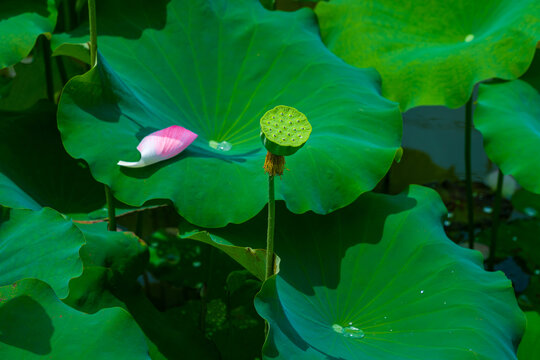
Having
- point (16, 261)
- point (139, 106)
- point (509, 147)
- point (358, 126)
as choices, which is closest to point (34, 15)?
point (139, 106)

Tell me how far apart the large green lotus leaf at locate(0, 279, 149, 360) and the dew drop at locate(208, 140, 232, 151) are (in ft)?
1.74

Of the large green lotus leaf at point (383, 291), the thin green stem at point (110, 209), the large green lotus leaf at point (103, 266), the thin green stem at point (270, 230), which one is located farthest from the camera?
the thin green stem at point (110, 209)

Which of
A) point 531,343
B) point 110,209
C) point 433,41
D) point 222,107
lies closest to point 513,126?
point 433,41

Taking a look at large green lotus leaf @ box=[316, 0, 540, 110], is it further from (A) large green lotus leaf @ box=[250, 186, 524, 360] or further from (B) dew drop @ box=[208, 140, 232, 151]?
(B) dew drop @ box=[208, 140, 232, 151]

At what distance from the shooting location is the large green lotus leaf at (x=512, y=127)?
148cm

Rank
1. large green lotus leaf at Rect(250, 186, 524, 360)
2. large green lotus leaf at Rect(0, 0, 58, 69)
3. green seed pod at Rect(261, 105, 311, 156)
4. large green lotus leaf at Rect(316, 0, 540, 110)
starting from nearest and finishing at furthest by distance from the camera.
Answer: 1. green seed pod at Rect(261, 105, 311, 156)
2. large green lotus leaf at Rect(250, 186, 524, 360)
3. large green lotus leaf at Rect(0, 0, 58, 69)
4. large green lotus leaf at Rect(316, 0, 540, 110)

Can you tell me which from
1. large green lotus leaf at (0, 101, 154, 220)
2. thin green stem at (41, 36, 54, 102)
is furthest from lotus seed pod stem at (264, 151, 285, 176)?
thin green stem at (41, 36, 54, 102)

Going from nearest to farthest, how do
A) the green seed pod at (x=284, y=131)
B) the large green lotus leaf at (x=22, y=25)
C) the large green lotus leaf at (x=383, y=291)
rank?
the green seed pod at (x=284, y=131) < the large green lotus leaf at (x=383, y=291) < the large green lotus leaf at (x=22, y=25)

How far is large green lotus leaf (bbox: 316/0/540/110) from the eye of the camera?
162cm

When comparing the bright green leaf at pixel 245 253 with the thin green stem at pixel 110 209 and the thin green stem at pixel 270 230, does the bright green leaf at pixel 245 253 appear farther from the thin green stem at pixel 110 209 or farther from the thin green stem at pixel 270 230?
the thin green stem at pixel 110 209

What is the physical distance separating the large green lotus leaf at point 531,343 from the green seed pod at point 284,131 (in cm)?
92

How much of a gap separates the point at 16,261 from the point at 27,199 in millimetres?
326

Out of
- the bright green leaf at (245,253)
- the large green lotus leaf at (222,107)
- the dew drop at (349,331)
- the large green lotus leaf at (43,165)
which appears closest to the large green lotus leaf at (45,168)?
the large green lotus leaf at (43,165)

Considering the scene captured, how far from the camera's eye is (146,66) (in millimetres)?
1476
